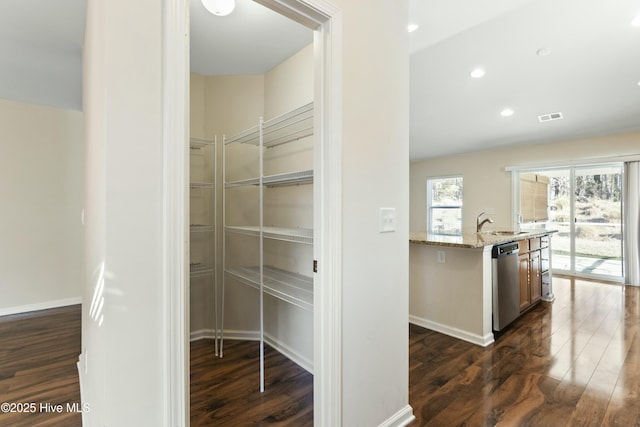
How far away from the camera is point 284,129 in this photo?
2.42 meters

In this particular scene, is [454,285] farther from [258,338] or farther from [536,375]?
[258,338]

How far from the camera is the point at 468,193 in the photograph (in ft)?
22.7

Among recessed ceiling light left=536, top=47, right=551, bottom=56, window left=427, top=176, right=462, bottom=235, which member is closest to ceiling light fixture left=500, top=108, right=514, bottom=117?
recessed ceiling light left=536, top=47, right=551, bottom=56

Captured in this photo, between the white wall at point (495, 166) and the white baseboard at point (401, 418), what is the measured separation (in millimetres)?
3993

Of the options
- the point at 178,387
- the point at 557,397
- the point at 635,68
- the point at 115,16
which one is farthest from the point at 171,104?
the point at 635,68

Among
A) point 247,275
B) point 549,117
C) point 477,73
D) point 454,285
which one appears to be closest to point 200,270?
point 247,275

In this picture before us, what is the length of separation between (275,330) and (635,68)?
5009 millimetres

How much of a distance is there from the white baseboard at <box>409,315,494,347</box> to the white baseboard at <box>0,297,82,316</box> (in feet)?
14.2

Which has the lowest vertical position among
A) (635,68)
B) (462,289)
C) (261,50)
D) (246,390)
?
(246,390)

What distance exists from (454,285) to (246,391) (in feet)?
6.78

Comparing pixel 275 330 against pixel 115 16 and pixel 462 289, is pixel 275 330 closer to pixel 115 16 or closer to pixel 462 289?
pixel 462 289

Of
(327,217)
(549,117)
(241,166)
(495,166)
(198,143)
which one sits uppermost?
(549,117)

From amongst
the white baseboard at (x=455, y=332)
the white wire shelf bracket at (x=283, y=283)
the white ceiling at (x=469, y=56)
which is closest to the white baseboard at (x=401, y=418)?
the white wire shelf bracket at (x=283, y=283)

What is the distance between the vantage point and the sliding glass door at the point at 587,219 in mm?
5312
